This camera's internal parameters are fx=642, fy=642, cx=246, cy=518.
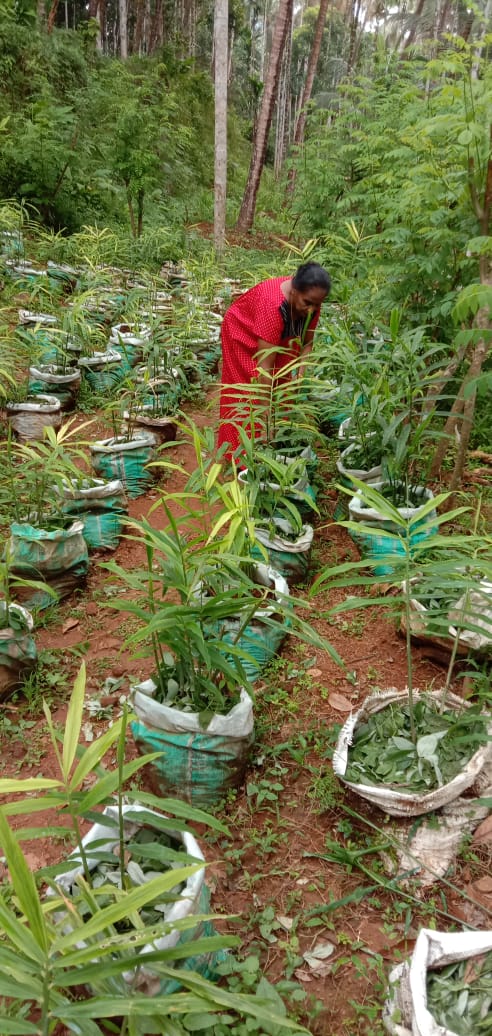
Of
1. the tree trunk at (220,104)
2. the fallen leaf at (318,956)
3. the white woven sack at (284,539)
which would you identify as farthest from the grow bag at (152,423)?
the tree trunk at (220,104)

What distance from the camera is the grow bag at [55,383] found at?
155 inches

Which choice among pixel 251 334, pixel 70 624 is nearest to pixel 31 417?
pixel 251 334

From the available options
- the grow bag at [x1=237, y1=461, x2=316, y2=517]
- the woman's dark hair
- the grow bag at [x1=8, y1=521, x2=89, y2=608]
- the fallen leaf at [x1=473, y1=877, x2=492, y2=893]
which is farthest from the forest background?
the grow bag at [x1=8, y1=521, x2=89, y2=608]

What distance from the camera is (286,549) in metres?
2.36

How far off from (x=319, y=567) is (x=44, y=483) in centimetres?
115

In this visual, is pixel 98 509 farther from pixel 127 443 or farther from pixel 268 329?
pixel 268 329

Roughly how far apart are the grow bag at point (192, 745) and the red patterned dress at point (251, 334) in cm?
148

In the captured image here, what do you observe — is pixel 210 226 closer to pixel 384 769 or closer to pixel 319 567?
pixel 319 567

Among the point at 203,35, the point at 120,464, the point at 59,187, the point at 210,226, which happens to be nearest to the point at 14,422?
the point at 120,464

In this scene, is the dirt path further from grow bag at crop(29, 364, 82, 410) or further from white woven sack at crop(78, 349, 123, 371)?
white woven sack at crop(78, 349, 123, 371)

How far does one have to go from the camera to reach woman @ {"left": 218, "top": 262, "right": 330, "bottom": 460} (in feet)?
8.95

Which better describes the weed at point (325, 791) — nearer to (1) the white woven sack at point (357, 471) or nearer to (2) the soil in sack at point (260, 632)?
(2) the soil in sack at point (260, 632)

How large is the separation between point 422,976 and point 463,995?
9 centimetres

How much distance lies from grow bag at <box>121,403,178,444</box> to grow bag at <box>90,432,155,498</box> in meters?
0.15
